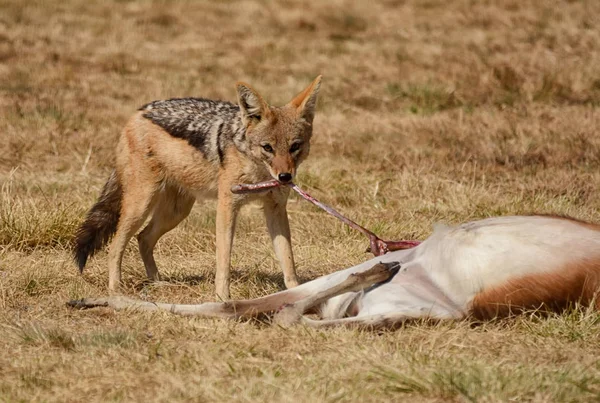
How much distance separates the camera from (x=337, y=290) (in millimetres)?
4996

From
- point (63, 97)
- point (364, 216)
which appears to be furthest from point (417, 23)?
point (364, 216)

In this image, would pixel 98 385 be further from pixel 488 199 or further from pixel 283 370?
pixel 488 199

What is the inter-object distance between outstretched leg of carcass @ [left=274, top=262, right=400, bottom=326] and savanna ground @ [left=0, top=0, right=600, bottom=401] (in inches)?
5.9

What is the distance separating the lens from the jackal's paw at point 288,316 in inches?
192

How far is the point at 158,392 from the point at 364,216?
3991mm

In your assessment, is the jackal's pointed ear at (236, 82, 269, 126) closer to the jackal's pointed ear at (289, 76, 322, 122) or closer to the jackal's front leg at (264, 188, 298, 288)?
the jackal's pointed ear at (289, 76, 322, 122)

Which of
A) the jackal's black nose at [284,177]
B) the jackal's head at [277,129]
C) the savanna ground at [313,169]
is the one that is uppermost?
the jackal's head at [277,129]

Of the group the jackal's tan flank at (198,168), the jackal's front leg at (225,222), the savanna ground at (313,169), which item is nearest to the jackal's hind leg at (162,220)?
the jackal's tan flank at (198,168)

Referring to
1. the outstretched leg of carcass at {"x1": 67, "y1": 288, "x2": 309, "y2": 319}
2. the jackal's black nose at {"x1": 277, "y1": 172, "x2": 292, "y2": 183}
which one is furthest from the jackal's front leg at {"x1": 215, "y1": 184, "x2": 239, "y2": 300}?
the outstretched leg of carcass at {"x1": 67, "y1": 288, "x2": 309, "y2": 319}

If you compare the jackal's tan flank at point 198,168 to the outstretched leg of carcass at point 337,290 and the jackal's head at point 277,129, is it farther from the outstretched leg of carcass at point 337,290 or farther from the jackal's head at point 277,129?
the outstretched leg of carcass at point 337,290

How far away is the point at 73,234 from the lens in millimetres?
7008

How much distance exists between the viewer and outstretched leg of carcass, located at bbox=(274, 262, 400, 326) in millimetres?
4918

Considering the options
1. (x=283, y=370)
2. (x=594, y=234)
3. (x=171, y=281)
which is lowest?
(x=171, y=281)

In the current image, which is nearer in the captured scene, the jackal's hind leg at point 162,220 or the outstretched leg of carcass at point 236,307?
the outstretched leg of carcass at point 236,307
